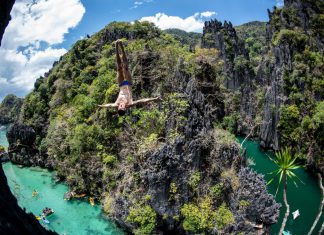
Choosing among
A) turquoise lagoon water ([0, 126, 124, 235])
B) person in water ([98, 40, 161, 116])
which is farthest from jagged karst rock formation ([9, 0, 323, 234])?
person in water ([98, 40, 161, 116])

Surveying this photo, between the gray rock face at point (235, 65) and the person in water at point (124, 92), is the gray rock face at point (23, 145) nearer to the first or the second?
the person in water at point (124, 92)

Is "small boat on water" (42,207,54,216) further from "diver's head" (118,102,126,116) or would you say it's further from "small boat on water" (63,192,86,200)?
"diver's head" (118,102,126,116)

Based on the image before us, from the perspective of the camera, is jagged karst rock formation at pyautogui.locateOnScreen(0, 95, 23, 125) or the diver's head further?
jagged karst rock formation at pyautogui.locateOnScreen(0, 95, 23, 125)

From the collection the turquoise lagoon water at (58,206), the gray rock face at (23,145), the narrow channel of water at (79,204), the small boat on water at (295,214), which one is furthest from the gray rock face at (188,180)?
the gray rock face at (23,145)

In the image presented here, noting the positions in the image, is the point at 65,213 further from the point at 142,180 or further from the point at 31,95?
the point at 31,95

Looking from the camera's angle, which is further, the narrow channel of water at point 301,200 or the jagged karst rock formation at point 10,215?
the narrow channel of water at point 301,200

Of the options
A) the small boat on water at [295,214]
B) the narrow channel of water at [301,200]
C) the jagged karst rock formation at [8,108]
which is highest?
the jagged karst rock formation at [8,108]

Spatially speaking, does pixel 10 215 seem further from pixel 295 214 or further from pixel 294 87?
pixel 294 87

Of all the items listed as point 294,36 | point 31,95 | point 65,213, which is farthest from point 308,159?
point 31,95
